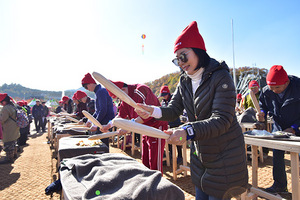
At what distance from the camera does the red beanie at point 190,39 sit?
1.52m

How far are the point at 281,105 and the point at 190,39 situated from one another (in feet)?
8.21

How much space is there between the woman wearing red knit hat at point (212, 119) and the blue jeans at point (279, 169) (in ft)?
6.99

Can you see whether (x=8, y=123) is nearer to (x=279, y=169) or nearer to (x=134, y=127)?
(x=134, y=127)

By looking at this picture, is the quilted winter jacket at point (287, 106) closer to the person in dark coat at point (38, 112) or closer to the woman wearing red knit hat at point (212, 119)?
the woman wearing red knit hat at point (212, 119)

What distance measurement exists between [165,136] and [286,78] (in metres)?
2.66

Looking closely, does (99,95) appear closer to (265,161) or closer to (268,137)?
(268,137)

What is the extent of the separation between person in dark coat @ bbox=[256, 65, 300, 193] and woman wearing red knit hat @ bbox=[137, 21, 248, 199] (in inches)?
77.6

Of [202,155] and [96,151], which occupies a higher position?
[202,155]

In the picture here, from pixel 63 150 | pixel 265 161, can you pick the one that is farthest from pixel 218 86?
pixel 265 161

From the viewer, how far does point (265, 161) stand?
5.12m

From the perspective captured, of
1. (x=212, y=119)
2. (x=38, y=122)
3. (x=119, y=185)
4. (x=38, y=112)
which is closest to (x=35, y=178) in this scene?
(x=119, y=185)

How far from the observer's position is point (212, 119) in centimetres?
128

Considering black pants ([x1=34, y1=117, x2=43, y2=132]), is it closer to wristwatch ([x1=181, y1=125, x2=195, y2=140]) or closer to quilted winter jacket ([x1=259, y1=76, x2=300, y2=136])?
quilted winter jacket ([x1=259, y1=76, x2=300, y2=136])

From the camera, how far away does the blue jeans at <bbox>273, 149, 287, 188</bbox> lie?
10.3ft
